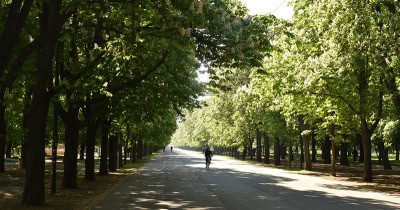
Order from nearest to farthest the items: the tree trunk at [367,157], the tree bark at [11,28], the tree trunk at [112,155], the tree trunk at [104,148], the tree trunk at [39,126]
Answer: the tree bark at [11,28]
the tree trunk at [39,126]
the tree trunk at [367,157]
the tree trunk at [104,148]
the tree trunk at [112,155]

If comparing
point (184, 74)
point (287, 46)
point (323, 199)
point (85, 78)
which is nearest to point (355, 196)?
point (323, 199)

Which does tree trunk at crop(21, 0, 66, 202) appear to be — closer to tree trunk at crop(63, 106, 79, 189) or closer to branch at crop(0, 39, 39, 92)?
branch at crop(0, 39, 39, 92)

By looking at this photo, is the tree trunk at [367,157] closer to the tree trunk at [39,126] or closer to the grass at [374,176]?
the grass at [374,176]

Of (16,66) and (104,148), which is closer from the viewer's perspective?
(16,66)

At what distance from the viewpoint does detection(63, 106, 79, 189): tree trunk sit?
18062mm

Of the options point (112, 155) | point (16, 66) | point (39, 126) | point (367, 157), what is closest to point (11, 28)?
point (16, 66)

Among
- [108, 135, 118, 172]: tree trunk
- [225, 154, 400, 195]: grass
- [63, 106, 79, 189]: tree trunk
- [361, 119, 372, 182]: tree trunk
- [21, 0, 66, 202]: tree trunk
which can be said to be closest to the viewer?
[21, 0, 66, 202]: tree trunk

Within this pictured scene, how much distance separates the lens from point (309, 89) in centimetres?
2480

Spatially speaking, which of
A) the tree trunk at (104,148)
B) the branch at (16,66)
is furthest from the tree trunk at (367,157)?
the branch at (16,66)

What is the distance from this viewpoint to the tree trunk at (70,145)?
18062mm

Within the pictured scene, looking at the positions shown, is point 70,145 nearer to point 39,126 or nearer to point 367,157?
point 39,126

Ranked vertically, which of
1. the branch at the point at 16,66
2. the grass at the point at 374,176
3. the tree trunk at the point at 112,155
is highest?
the branch at the point at 16,66

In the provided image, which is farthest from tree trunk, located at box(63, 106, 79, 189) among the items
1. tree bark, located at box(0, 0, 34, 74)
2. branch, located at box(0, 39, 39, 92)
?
tree bark, located at box(0, 0, 34, 74)

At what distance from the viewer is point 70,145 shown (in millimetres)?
18281
